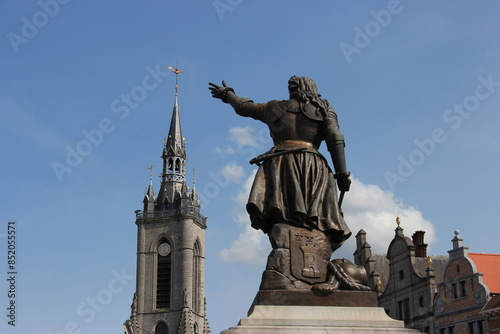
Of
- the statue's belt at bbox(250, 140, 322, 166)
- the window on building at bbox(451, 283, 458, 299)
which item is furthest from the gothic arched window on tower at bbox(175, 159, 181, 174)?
the statue's belt at bbox(250, 140, 322, 166)

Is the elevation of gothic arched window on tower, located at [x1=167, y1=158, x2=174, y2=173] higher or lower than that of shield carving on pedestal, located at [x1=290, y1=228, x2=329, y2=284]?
higher

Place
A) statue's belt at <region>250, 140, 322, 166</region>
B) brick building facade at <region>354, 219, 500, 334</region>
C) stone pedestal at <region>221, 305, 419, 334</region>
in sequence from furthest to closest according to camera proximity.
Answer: brick building facade at <region>354, 219, 500, 334</region> → statue's belt at <region>250, 140, 322, 166</region> → stone pedestal at <region>221, 305, 419, 334</region>

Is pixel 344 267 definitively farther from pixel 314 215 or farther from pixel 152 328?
pixel 152 328

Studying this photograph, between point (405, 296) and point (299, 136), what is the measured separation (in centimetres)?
3416

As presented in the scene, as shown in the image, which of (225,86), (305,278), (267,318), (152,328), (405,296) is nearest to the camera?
(267,318)

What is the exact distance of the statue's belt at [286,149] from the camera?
8711 mm

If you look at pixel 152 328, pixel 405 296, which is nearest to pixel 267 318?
pixel 405 296

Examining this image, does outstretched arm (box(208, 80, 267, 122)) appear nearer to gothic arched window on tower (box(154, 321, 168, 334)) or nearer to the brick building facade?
the brick building facade

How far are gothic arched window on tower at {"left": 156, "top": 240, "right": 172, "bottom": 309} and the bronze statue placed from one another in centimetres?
9777

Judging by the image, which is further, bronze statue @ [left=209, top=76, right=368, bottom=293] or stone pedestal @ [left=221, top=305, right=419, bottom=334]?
bronze statue @ [left=209, top=76, right=368, bottom=293]

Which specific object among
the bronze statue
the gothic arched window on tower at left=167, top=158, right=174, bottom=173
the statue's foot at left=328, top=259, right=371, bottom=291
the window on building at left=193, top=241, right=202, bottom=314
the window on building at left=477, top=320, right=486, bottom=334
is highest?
the gothic arched window on tower at left=167, top=158, right=174, bottom=173

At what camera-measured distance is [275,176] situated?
8.58 meters

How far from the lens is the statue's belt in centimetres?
871

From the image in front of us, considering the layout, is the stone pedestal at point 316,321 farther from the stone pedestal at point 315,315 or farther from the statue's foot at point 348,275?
the statue's foot at point 348,275
